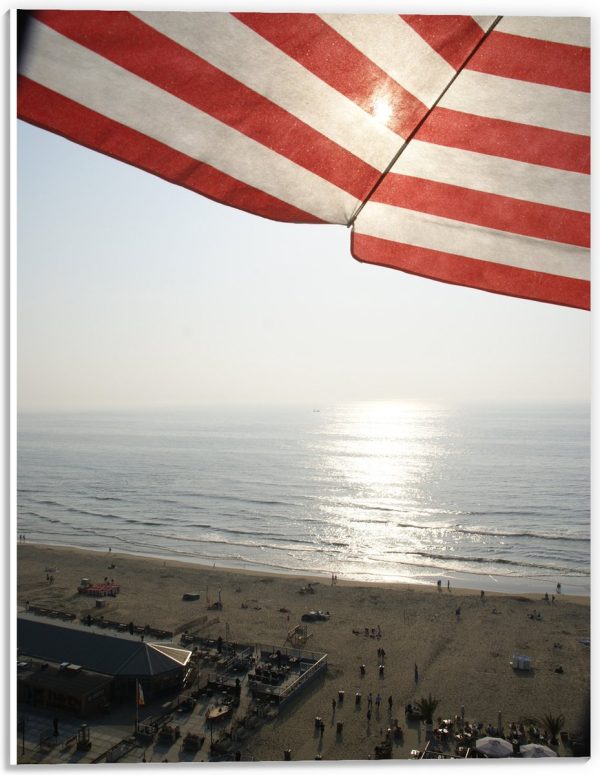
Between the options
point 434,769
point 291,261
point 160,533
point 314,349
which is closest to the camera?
point 434,769

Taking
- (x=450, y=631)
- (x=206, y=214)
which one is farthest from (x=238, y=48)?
(x=450, y=631)

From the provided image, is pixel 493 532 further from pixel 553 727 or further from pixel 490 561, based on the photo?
pixel 553 727

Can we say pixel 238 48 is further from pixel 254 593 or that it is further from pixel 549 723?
pixel 254 593

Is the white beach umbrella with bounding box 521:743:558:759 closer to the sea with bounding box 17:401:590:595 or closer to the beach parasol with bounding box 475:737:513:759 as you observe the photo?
the beach parasol with bounding box 475:737:513:759

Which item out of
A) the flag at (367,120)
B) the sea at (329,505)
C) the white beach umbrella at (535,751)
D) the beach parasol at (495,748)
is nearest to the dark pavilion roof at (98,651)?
the beach parasol at (495,748)

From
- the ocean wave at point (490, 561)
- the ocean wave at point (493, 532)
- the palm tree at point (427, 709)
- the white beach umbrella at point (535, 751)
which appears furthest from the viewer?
the ocean wave at point (493, 532)

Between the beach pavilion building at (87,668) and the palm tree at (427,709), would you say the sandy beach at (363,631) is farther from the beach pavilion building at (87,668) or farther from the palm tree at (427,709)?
the beach pavilion building at (87,668)
